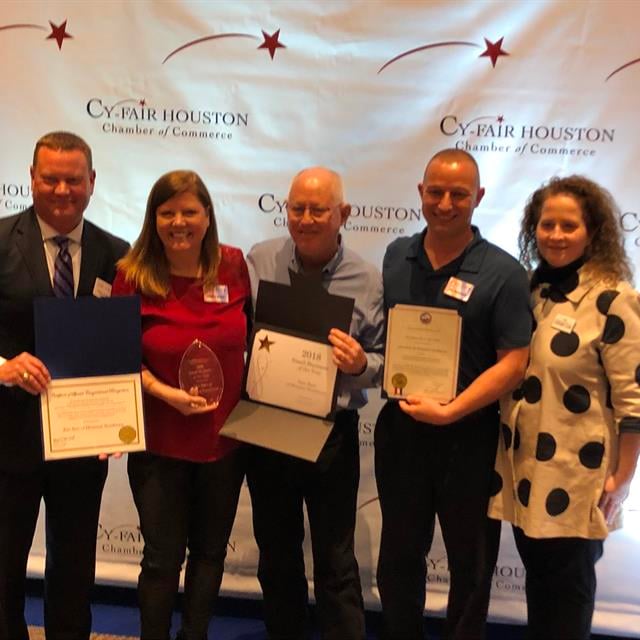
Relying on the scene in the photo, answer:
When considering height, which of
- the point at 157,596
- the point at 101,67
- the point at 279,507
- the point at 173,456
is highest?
the point at 101,67

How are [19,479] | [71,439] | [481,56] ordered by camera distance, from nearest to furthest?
[71,439] < [19,479] < [481,56]

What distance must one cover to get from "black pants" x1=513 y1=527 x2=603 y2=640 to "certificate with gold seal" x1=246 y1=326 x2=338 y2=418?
28.5 inches

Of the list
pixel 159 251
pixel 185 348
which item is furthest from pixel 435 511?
pixel 159 251

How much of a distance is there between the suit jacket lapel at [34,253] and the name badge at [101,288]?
12 cm

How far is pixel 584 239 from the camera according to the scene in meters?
1.86

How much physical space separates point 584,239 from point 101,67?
1.92m

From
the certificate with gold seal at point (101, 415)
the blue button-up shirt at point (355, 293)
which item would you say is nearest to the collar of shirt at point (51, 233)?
the certificate with gold seal at point (101, 415)

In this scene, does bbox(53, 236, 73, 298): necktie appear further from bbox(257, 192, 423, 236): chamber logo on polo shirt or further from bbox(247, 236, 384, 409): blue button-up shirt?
bbox(257, 192, 423, 236): chamber logo on polo shirt

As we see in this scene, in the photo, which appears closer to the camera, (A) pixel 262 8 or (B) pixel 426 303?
(B) pixel 426 303

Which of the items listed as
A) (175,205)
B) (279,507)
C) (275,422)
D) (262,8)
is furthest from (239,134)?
(279,507)

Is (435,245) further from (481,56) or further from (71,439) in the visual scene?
(71,439)

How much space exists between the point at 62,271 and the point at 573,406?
1495 mm

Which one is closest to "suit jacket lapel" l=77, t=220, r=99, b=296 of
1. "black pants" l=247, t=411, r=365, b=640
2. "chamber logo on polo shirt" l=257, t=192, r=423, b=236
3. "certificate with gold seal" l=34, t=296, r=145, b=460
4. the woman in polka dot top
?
"certificate with gold seal" l=34, t=296, r=145, b=460

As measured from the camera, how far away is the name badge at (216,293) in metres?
1.91
